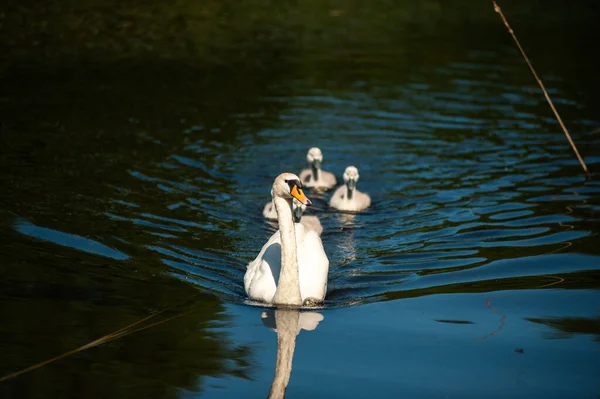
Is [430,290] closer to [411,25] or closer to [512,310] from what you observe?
[512,310]

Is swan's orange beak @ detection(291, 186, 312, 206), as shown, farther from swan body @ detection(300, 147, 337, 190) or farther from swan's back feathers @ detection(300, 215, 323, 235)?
swan body @ detection(300, 147, 337, 190)

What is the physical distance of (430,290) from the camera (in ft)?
38.0

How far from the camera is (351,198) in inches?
612

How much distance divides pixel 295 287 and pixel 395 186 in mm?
6311

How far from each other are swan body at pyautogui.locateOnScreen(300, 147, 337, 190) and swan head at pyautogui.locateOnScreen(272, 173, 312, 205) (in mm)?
5726

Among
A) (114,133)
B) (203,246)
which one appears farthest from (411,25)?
(203,246)

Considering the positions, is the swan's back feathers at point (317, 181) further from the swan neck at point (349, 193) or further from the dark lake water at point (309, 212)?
the swan neck at point (349, 193)

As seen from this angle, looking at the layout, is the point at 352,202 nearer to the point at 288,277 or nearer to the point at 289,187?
the point at 289,187

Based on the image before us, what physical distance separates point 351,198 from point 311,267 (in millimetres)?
4244

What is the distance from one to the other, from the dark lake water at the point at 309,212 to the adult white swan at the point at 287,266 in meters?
0.25

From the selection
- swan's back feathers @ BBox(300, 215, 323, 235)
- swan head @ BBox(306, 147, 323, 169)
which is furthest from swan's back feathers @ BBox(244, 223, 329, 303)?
swan head @ BBox(306, 147, 323, 169)

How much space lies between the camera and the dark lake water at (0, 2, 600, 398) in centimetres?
935

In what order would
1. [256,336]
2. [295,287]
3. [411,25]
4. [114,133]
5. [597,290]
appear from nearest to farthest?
1. [256,336]
2. [295,287]
3. [597,290]
4. [114,133]
5. [411,25]

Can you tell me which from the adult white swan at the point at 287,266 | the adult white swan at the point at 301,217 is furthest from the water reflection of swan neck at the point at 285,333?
the adult white swan at the point at 301,217
